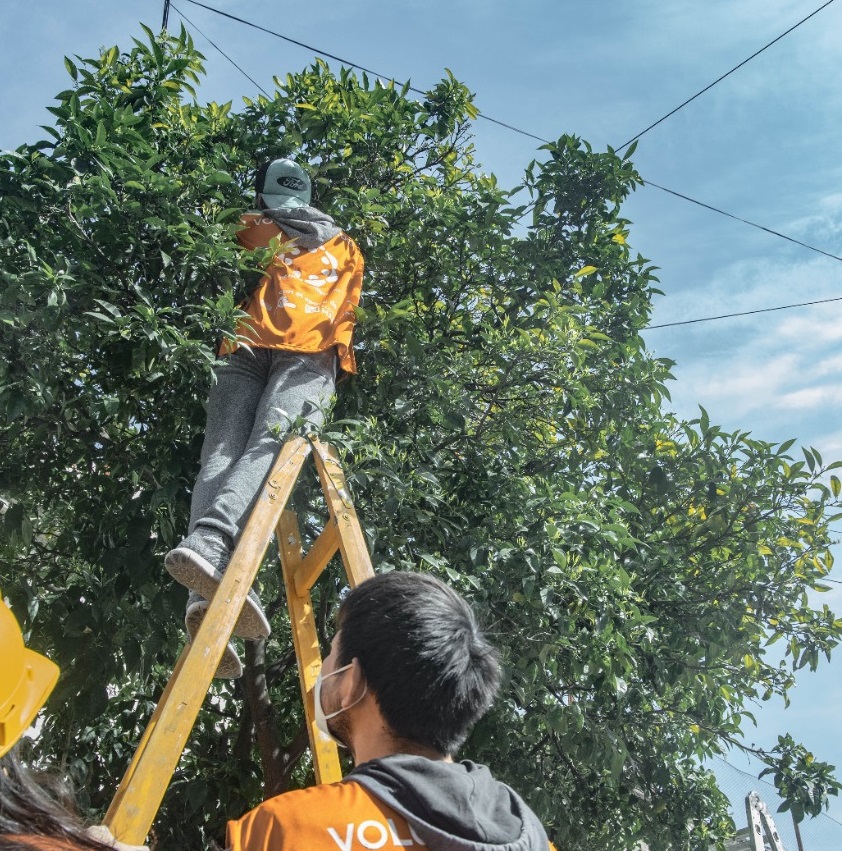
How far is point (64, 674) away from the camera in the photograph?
4.85m

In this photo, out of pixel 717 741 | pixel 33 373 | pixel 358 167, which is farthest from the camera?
pixel 717 741

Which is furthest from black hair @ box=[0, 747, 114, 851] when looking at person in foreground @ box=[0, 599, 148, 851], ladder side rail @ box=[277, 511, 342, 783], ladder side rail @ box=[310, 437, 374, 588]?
ladder side rail @ box=[310, 437, 374, 588]

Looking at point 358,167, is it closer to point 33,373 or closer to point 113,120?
point 113,120

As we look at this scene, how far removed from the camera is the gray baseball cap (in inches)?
179

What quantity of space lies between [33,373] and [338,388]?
1512 mm

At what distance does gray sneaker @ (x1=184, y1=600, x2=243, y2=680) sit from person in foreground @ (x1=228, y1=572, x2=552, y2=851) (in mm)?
1356

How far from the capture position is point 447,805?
1.68 m

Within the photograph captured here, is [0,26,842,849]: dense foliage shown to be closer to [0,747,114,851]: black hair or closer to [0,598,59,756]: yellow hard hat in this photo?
[0,598,59,756]: yellow hard hat

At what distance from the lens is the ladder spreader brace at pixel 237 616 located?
98.3 inches

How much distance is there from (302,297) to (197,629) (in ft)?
4.81

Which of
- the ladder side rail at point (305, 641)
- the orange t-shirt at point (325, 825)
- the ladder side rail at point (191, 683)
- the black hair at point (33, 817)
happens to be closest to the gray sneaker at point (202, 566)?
the ladder side rail at point (191, 683)

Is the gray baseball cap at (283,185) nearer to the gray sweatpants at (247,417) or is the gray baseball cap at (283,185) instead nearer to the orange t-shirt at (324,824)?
the gray sweatpants at (247,417)

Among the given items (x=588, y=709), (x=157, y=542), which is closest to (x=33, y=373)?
(x=157, y=542)

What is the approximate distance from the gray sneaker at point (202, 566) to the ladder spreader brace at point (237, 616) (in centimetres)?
12
